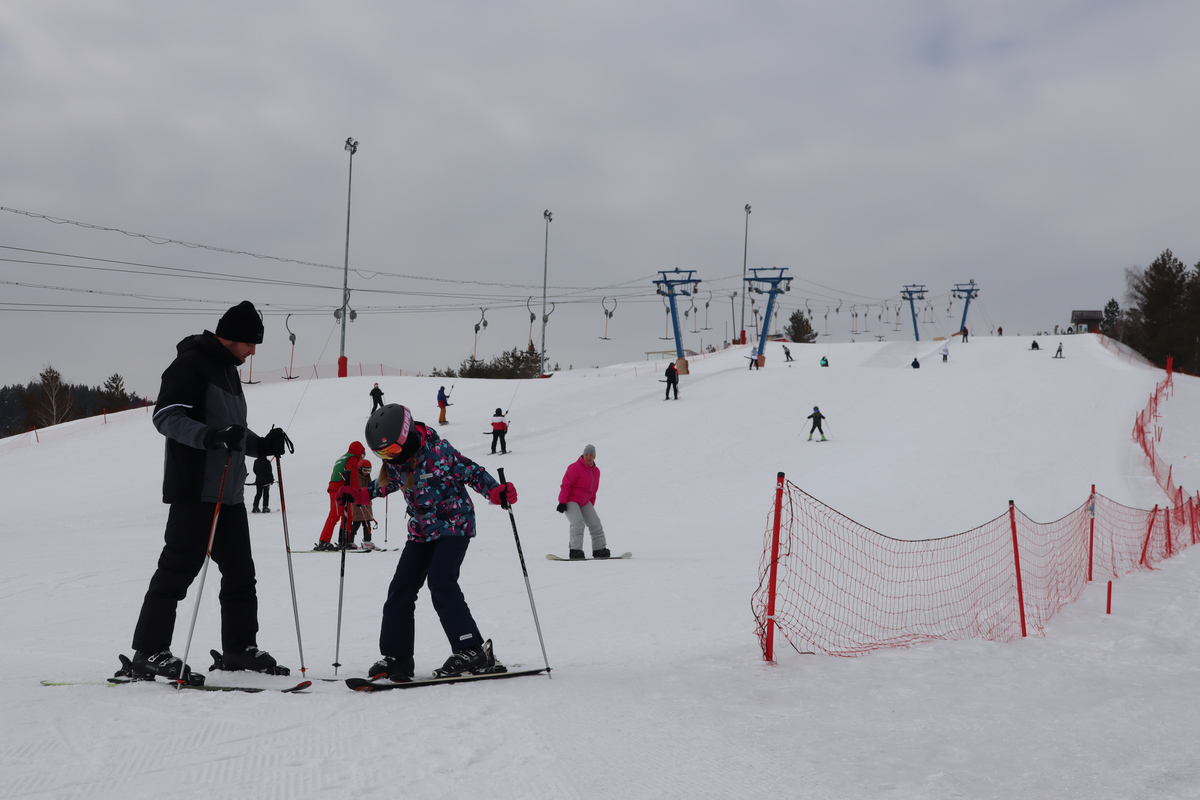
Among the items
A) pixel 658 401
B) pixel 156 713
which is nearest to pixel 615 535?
pixel 156 713

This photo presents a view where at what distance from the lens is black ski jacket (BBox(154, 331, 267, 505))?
4.11 m

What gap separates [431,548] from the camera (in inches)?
178

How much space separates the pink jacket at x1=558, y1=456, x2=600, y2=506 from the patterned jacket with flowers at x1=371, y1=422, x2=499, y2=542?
21.1 ft

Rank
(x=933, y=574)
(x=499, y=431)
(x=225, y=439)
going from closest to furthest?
(x=225, y=439)
(x=933, y=574)
(x=499, y=431)

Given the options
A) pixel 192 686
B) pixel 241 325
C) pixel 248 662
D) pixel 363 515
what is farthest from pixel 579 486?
pixel 192 686

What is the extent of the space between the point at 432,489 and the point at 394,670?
3.25ft

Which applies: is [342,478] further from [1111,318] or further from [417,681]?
[1111,318]

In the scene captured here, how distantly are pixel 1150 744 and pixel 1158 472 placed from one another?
18.3 metres

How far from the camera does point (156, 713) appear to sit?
357 centimetres

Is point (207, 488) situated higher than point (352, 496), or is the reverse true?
point (207, 488)

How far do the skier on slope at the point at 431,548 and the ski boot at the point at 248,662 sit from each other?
60 cm

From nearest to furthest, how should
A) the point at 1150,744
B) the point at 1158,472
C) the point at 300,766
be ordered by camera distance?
the point at 300,766, the point at 1150,744, the point at 1158,472

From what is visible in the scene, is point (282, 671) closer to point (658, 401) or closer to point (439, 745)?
point (439, 745)

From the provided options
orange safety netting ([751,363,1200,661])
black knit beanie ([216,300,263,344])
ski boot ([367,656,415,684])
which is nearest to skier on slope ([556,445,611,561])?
orange safety netting ([751,363,1200,661])
